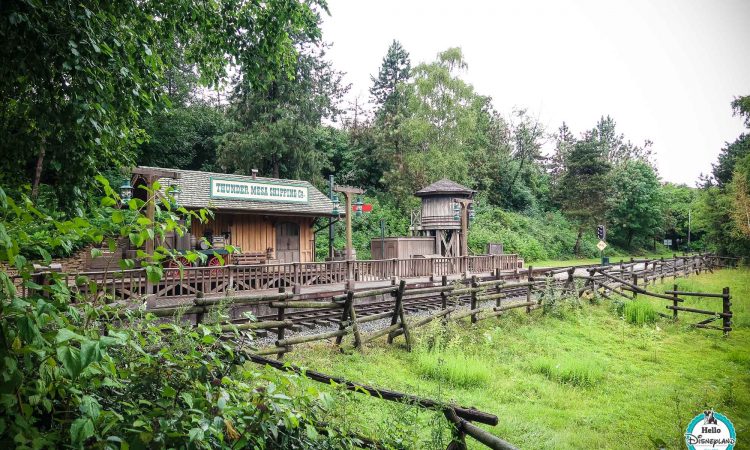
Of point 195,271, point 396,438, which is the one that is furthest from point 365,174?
point 396,438

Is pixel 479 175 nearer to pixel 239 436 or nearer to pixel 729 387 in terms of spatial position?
pixel 729 387

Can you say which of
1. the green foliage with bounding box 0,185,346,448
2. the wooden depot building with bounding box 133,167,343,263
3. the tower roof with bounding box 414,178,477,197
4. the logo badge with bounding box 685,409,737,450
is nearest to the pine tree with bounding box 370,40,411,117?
the tower roof with bounding box 414,178,477,197

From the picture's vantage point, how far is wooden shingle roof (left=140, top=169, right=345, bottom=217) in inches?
664

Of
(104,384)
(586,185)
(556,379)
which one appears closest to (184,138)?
(556,379)

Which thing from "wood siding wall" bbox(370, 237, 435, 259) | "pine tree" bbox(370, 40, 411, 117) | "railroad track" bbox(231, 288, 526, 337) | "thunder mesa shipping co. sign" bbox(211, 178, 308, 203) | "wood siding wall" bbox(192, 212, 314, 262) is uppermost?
"pine tree" bbox(370, 40, 411, 117)

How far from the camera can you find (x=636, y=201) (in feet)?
170

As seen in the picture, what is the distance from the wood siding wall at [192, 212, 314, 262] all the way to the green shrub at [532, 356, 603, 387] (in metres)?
12.9

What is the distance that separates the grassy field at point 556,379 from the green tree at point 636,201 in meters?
41.0

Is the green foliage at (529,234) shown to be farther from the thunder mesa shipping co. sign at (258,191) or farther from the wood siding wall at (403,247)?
the thunder mesa shipping co. sign at (258,191)

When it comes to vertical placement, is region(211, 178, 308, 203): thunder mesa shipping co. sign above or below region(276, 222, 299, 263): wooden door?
above

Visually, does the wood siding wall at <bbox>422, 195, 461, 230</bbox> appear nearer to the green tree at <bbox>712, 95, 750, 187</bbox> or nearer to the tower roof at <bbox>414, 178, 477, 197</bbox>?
the tower roof at <bbox>414, 178, 477, 197</bbox>

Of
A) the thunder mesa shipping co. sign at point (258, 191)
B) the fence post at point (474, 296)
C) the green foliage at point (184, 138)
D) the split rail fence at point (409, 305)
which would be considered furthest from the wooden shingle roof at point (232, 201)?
the green foliage at point (184, 138)

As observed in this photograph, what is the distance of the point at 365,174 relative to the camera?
38688mm

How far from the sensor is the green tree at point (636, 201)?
50.9 m
